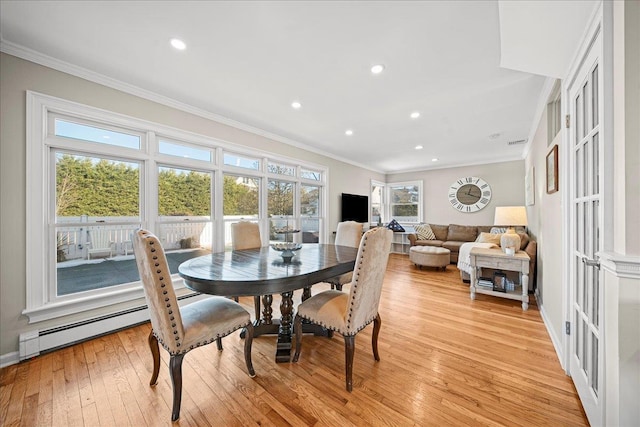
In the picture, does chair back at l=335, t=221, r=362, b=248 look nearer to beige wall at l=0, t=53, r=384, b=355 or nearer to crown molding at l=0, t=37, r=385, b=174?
crown molding at l=0, t=37, r=385, b=174

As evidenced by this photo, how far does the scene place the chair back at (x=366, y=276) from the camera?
63.3 inches

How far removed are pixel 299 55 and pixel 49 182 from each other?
2.52 meters

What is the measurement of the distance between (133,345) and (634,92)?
3645 mm

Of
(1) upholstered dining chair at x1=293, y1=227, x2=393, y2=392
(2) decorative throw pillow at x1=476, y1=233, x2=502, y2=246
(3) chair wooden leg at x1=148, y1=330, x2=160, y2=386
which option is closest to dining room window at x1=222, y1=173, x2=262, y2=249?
(3) chair wooden leg at x1=148, y1=330, x2=160, y2=386

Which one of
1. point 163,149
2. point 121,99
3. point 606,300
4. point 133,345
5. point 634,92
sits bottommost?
point 133,345

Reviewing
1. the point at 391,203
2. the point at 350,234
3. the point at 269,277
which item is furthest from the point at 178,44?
the point at 391,203

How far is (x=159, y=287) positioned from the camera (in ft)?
4.40

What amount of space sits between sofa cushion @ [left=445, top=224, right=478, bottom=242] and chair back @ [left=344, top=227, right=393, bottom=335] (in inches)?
202

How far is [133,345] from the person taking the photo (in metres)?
2.18

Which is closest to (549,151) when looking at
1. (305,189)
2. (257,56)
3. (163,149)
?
(257,56)

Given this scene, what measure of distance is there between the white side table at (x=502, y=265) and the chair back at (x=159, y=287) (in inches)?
140

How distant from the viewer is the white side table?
2.99 meters

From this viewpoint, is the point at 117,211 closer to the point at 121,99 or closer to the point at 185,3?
the point at 121,99

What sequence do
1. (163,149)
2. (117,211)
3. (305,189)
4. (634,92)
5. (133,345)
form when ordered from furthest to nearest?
1. (305,189)
2. (163,149)
3. (117,211)
4. (133,345)
5. (634,92)
